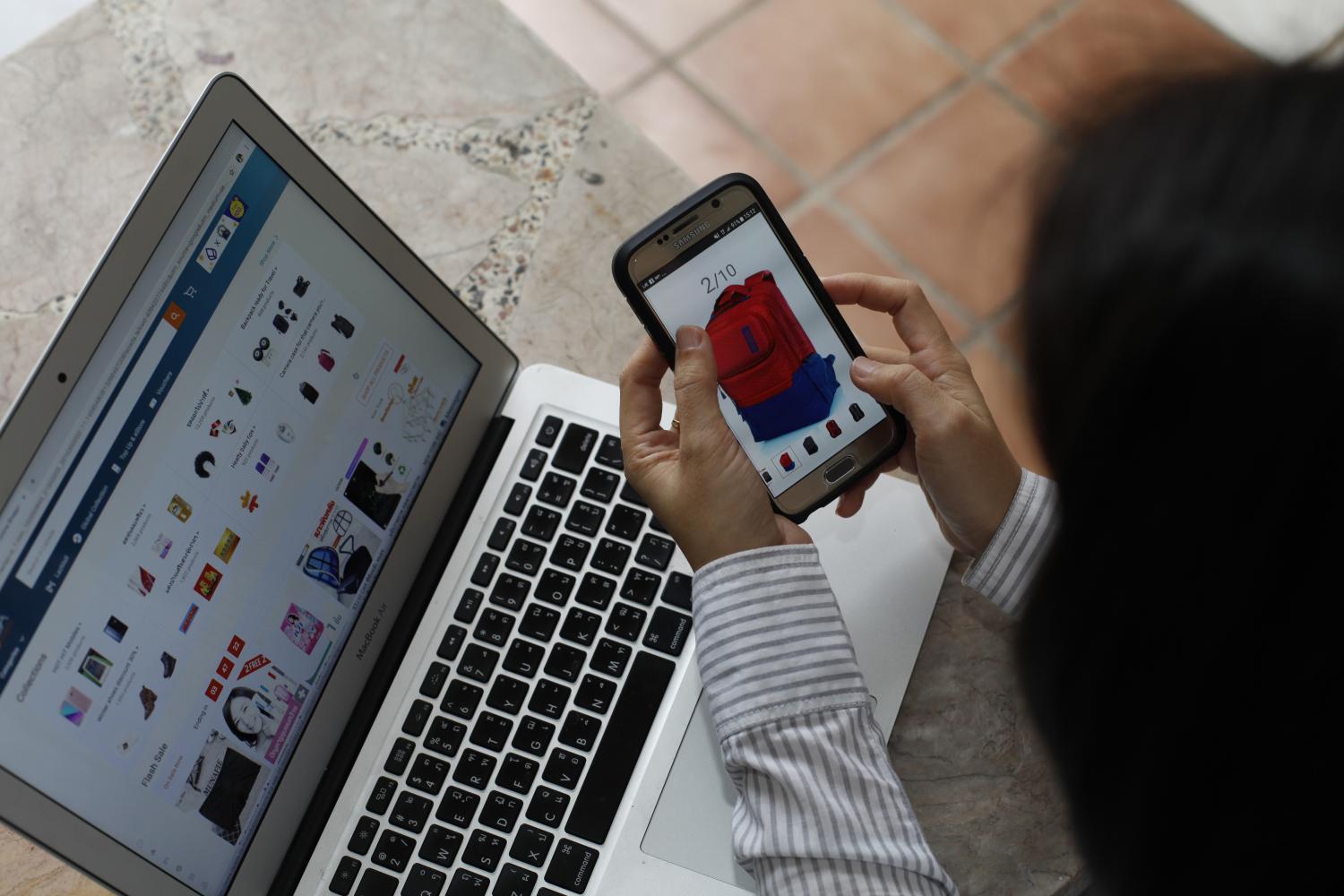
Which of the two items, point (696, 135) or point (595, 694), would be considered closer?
point (595, 694)

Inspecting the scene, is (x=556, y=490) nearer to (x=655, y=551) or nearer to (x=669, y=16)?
(x=655, y=551)

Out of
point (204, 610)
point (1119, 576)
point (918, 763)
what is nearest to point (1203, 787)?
point (1119, 576)

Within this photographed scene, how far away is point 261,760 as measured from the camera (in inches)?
22.3

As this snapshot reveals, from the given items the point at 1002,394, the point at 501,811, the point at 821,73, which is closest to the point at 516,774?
the point at 501,811

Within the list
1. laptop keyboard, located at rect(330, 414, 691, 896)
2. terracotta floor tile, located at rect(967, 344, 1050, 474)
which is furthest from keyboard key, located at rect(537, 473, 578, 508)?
terracotta floor tile, located at rect(967, 344, 1050, 474)

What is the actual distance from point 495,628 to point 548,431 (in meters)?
0.14

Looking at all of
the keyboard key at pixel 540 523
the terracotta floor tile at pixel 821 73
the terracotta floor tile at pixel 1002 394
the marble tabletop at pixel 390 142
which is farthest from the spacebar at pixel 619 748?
the terracotta floor tile at pixel 821 73

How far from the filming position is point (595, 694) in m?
0.62

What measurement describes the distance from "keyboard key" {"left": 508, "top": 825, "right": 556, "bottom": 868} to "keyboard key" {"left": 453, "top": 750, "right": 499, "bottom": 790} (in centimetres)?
4

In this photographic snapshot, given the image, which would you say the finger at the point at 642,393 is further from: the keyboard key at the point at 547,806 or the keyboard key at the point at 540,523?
the keyboard key at the point at 547,806

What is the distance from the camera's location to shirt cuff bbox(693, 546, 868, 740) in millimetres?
559

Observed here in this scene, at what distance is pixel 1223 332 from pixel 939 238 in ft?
3.22

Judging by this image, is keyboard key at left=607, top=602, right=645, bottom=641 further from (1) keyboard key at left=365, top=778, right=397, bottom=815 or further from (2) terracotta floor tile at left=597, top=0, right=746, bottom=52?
(2) terracotta floor tile at left=597, top=0, right=746, bottom=52

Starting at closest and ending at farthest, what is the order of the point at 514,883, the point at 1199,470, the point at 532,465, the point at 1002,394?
the point at 1199,470 → the point at 514,883 → the point at 532,465 → the point at 1002,394
